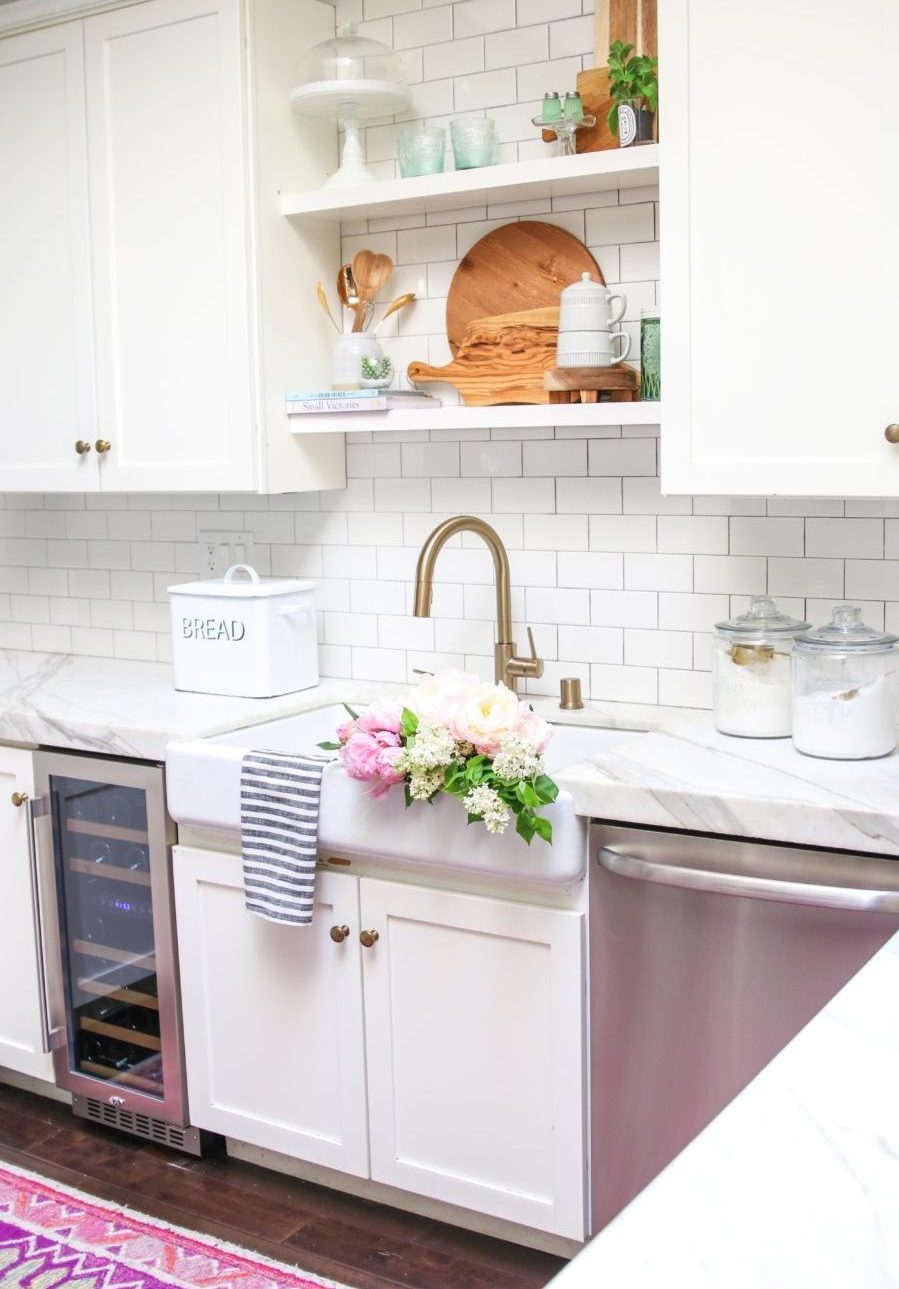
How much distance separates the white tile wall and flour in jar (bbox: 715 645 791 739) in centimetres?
27

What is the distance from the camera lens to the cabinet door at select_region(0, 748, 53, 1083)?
10.2ft

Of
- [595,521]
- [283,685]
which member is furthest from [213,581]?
[595,521]

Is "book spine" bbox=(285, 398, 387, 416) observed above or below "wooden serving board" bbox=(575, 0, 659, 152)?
below

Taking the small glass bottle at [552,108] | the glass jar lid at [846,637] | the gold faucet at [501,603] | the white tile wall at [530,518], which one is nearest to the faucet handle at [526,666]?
the gold faucet at [501,603]

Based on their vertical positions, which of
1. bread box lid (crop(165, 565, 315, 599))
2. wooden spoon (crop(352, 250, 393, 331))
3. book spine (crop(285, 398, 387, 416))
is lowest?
bread box lid (crop(165, 565, 315, 599))

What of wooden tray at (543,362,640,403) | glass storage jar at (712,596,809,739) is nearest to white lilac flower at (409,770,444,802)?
glass storage jar at (712,596,809,739)

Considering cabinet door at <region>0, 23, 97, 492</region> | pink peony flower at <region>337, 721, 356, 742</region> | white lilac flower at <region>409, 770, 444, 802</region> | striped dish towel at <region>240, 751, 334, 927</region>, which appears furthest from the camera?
cabinet door at <region>0, 23, 97, 492</region>

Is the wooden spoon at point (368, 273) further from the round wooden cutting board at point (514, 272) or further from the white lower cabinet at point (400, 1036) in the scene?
the white lower cabinet at point (400, 1036)

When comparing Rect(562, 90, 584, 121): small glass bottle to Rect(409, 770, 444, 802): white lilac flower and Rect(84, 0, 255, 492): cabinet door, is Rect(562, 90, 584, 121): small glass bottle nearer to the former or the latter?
Rect(84, 0, 255, 492): cabinet door

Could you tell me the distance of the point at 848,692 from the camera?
7.61 ft

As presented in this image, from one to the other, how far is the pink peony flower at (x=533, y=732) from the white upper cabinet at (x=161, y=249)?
1.03 m

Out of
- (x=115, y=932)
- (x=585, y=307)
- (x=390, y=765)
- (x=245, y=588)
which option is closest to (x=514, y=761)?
(x=390, y=765)

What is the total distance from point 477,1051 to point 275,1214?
2.02 feet

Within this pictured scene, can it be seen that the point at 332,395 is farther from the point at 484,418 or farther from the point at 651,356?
the point at 651,356
